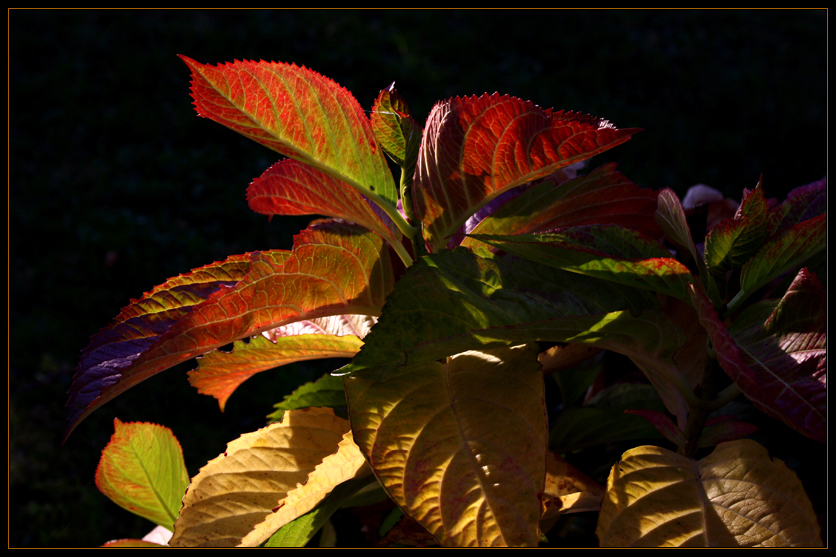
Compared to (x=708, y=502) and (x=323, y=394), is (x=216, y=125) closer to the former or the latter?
(x=323, y=394)

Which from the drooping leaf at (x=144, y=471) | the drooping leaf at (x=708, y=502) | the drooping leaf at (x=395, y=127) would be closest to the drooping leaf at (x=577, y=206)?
the drooping leaf at (x=395, y=127)

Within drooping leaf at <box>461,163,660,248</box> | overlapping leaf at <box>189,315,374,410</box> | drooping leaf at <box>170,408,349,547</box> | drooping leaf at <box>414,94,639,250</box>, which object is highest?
drooping leaf at <box>414,94,639,250</box>

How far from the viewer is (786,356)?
0.52 meters

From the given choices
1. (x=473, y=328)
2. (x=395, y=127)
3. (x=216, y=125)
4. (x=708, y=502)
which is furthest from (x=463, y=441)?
(x=216, y=125)

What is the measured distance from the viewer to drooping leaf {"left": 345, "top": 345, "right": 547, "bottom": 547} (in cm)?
56

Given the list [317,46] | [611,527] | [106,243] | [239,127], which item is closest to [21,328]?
[106,243]

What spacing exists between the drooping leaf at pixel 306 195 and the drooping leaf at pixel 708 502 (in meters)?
0.36

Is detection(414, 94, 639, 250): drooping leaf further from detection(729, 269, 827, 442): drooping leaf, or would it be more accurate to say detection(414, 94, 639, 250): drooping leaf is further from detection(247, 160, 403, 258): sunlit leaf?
detection(729, 269, 827, 442): drooping leaf

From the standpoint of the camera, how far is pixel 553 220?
0.70m

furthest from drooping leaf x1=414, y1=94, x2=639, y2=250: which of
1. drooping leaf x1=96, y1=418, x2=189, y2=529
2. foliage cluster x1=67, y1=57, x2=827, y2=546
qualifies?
drooping leaf x1=96, y1=418, x2=189, y2=529

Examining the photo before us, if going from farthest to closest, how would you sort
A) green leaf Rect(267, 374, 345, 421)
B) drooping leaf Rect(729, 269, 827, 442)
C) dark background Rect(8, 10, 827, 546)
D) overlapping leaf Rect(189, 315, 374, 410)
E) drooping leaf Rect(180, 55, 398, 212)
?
1. dark background Rect(8, 10, 827, 546)
2. green leaf Rect(267, 374, 345, 421)
3. overlapping leaf Rect(189, 315, 374, 410)
4. drooping leaf Rect(180, 55, 398, 212)
5. drooping leaf Rect(729, 269, 827, 442)

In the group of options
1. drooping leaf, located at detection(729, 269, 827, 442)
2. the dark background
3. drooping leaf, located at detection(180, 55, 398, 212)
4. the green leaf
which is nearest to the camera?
drooping leaf, located at detection(729, 269, 827, 442)

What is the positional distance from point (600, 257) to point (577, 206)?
0.17 meters

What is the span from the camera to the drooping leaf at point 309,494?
24.4 inches
